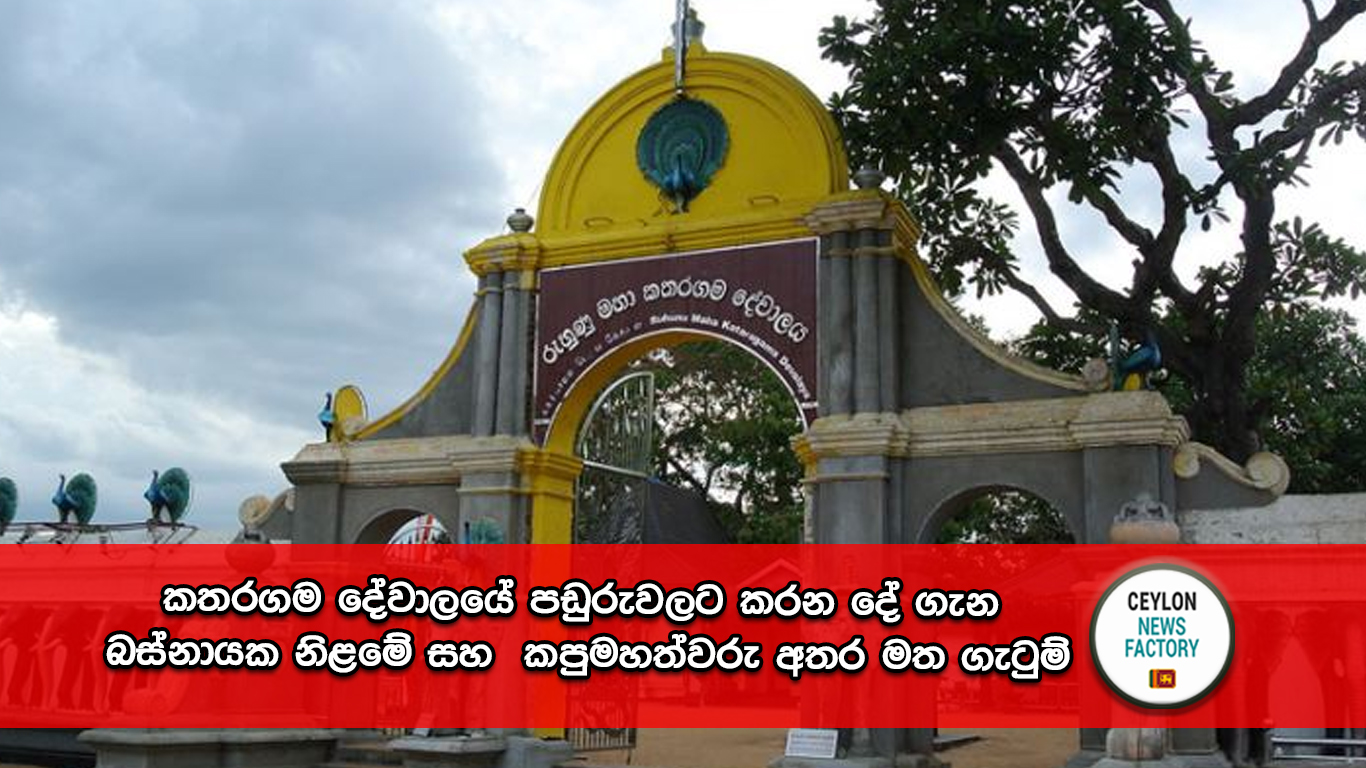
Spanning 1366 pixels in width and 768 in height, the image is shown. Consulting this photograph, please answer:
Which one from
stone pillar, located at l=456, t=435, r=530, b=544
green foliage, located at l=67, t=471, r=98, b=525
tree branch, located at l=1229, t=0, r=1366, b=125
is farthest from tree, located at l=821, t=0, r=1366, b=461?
green foliage, located at l=67, t=471, r=98, b=525

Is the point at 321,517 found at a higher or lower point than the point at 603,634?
higher

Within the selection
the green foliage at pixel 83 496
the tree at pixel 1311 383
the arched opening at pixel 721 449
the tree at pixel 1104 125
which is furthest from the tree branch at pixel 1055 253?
the green foliage at pixel 83 496

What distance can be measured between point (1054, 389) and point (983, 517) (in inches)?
512

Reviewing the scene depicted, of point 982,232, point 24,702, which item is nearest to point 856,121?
point 982,232

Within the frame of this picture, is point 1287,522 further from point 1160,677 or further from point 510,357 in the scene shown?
point 510,357

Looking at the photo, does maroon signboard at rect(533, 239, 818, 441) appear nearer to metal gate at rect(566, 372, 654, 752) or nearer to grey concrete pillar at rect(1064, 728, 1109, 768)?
metal gate at rect(566, 372, 654, 752)

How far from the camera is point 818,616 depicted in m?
10.1

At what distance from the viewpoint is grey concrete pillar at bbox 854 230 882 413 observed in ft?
34.4

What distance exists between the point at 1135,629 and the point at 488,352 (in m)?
6.36

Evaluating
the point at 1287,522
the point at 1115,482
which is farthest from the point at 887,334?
the point at 1287,522

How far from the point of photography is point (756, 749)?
49.8ft

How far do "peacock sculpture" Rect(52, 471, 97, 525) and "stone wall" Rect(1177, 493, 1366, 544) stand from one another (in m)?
11.1


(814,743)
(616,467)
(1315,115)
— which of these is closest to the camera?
(814,743)

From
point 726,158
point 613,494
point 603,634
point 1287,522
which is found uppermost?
point 726,158
